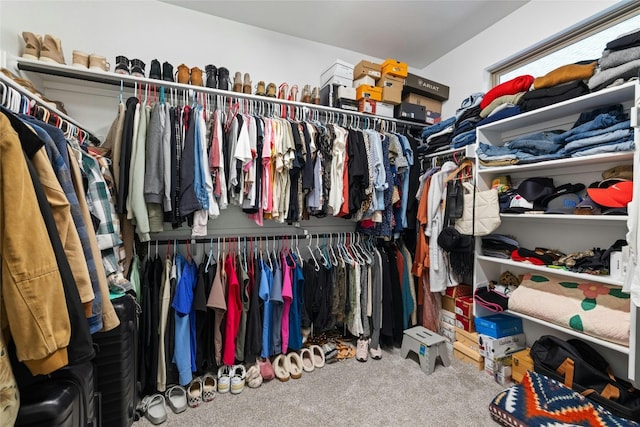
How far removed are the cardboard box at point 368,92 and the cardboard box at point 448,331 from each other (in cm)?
213

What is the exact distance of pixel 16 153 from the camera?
695mm

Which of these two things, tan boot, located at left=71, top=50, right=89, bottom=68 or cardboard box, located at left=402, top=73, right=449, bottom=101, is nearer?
tan boot, located at left=71, top=50, right=89, bottom=68

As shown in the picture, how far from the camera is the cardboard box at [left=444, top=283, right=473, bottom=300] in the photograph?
234cm

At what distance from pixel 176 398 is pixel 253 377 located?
0.48 m

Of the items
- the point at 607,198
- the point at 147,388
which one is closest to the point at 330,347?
the point at 147,388

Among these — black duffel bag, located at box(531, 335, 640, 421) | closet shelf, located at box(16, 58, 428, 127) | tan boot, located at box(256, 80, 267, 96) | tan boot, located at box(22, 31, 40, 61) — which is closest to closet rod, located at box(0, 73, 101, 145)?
closet shelf, located at box(16, 58, 428, 127)

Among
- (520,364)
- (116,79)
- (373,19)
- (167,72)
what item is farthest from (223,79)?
(520,364)

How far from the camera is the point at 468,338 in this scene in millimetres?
2191

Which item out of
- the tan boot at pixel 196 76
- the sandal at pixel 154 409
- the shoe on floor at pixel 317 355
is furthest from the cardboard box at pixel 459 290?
the tan boot at pixel 196 76

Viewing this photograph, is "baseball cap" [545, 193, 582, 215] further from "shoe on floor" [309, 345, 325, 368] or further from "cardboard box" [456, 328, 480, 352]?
"shoe on floor" [309, 345, 325, 368]

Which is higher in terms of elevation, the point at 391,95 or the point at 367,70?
the point at 367,70

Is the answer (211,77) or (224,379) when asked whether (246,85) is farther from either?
(224,379)

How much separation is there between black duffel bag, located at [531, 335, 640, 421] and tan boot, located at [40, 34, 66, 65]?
3570mm

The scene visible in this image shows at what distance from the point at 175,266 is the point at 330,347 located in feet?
4.46
